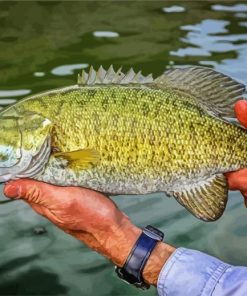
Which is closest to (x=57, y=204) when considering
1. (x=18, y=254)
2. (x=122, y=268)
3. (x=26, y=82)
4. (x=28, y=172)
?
(x=28, y=172)

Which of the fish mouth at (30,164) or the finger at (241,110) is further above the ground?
the finger at (241,110)

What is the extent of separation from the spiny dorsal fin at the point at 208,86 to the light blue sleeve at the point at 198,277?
0.48 m

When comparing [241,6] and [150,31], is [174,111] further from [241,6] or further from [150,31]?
[241,6]

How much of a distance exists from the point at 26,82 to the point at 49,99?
4905mm

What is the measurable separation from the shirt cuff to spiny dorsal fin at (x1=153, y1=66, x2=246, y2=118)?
478 mm

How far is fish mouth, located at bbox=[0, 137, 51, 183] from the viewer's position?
196cm

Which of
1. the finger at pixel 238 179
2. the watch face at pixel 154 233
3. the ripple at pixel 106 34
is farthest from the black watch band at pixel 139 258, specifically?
the ripple at pixel 106 34

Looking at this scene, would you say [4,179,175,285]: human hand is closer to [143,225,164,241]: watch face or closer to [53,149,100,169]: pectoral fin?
[143,225,164,241]: watch face

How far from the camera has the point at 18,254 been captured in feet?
13.1

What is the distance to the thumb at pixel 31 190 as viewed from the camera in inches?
80.1

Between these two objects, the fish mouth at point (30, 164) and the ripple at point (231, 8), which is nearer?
the fish mouth at point (30, 164)

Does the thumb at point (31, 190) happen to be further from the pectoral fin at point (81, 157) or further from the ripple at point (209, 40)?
the ripple at point (209, 40)

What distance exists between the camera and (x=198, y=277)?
80.1 inches

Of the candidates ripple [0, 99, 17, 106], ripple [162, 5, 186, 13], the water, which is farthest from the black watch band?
ripple [162, 5, 186, 13]
